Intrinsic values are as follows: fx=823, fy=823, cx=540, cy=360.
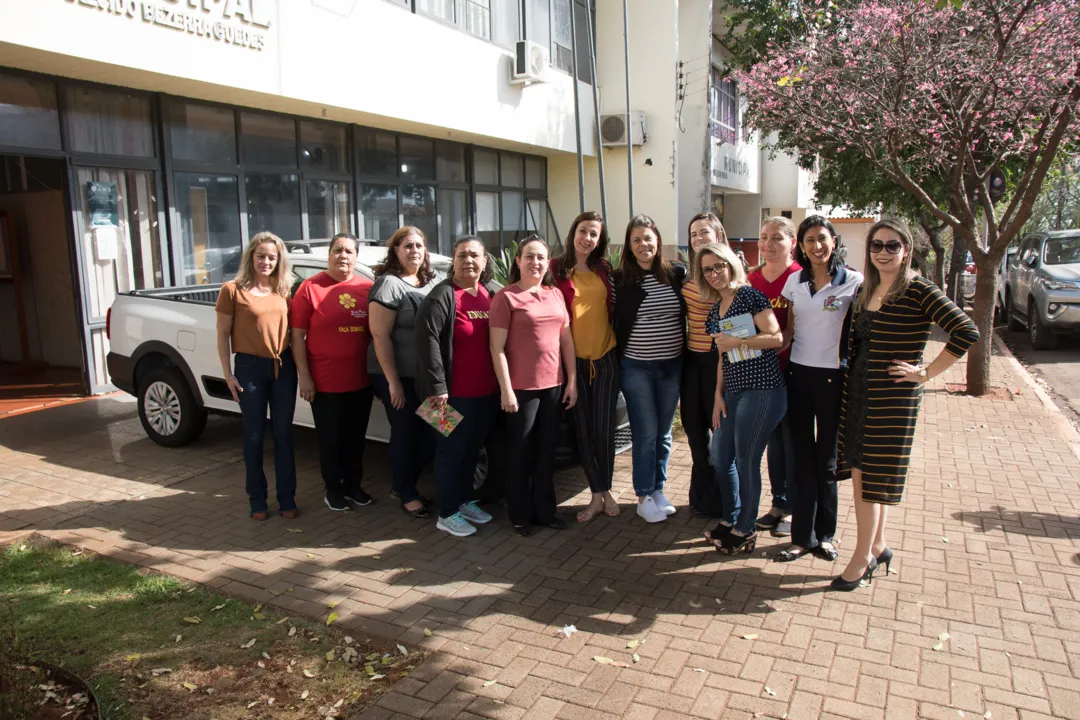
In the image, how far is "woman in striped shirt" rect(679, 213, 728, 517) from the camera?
493 centimetres

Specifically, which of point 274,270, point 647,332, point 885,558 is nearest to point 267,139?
point 274,270

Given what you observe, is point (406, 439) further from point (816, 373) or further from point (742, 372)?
point (816, 373)

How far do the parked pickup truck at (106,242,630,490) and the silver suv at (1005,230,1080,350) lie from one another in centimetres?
1074

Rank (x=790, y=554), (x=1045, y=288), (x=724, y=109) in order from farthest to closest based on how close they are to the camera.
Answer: (x=724, y=109), (x=1045, y=288), (x=790, y=554)

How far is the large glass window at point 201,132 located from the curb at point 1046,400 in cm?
971

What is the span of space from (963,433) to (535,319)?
5059 mm

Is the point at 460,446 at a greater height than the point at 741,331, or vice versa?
the point at 741,331

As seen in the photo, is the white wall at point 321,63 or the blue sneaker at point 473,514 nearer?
the blue sneaker at point 473,514

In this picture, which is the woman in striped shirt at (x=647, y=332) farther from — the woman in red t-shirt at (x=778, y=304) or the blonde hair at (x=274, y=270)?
the blonde hair at (x=274, y=270)

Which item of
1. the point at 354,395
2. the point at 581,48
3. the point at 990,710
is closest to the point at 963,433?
the point at 990,710

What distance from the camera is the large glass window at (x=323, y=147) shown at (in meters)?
11.5

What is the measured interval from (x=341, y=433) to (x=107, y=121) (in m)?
5.69

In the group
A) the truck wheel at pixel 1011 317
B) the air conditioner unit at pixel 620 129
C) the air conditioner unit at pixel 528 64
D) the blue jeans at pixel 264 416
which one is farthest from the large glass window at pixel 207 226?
the truck wheel at pixel 1011 317

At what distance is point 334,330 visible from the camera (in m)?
5.16
